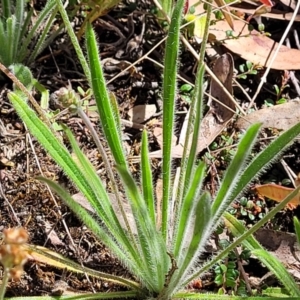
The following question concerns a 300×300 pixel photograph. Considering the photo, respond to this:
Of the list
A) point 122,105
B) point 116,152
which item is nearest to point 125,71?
point 122,105

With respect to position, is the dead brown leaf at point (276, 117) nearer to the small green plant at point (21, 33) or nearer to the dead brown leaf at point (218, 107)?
the dead brown leaf at point (218, 107)

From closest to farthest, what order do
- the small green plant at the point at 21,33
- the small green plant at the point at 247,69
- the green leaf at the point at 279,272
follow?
the green leaf at the point at 279,272 → the small green plant at the point at 21,33 → the small green plant at the point at 247,69

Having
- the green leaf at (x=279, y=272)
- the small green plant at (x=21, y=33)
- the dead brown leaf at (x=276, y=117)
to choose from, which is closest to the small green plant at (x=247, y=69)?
the dead brown leaf at (x=276, y=117)

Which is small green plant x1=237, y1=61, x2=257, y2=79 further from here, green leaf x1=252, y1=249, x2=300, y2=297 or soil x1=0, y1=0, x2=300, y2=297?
green leaf x1=252, y1=249, x2=300, y2=297

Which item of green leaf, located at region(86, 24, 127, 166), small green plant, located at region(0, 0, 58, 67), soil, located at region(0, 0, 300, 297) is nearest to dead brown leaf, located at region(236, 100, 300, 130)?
soil, located at region(0, 0, 300, 297)

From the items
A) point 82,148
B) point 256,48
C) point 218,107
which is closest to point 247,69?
point 256,48

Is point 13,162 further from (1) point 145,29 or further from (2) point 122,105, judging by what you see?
(1) point 145,29
